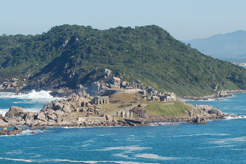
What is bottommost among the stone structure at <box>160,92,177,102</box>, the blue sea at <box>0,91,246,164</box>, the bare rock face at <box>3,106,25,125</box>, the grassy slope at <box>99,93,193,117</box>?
the blue sea at <box>0,91,246,164</box>

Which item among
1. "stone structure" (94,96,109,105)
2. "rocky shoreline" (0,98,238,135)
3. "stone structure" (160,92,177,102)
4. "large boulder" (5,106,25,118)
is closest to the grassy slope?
"stone structure" (94,96,109,105)

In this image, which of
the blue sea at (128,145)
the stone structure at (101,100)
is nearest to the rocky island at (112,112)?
the stone structure at (101,100)

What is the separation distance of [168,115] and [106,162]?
1904 inches

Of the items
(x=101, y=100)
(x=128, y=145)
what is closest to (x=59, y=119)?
(x=101, y=100)

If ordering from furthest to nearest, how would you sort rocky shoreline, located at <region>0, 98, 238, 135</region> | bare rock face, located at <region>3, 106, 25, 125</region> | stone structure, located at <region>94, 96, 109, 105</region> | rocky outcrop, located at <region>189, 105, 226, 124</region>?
stone structure, located at <region>94, 96, 109, 105</region>
rocky outcrop, located at <region>189, 105, 226, 124</region>
bare rock face, located at <region>3, 106, 25, 125</region>
rocky shoreline, located at <region>0, 98, 238, 135</region>

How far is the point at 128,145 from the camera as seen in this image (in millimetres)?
91062

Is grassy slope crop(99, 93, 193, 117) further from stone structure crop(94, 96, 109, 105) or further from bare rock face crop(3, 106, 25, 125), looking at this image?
bare rock face crop(3, 106, 25, 125)

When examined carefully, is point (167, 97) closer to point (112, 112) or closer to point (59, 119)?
point (112, 112)

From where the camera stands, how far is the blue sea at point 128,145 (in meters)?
81.2

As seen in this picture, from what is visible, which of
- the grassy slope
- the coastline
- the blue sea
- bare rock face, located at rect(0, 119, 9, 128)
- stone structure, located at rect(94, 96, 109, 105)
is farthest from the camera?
stone structure, located at rect(94, 96, 109, 105)

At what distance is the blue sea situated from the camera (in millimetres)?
81250

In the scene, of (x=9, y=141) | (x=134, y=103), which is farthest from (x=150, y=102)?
(x=9, y=141)

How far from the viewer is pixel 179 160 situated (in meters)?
81.1

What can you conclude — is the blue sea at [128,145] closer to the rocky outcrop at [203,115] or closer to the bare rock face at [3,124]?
the bare rock face at [3,124]
